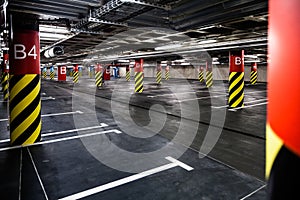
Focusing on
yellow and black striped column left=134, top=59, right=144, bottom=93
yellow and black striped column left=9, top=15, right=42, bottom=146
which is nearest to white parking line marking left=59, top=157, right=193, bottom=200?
yellow and black striped column left=9, top=15, right=42, bottom=146

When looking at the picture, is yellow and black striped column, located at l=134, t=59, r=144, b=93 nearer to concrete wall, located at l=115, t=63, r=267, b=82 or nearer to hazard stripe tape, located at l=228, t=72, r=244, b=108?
hazard stripe tape, located at l=228, t=72, r=244, b=108

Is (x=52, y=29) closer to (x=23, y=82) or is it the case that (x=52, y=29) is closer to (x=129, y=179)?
(x=23, y=82)

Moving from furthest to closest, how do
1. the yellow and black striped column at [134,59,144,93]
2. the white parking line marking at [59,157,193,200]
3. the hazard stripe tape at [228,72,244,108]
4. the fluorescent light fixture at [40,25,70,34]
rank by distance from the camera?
1. the yellow and black striped column at [134,59,144,93]
2. the hazard stripe tape at [228,72,244,108]
3. the fluorescent light fixture at [40,25,70,34]
4. the white parking line marking at [59,157,193,200]

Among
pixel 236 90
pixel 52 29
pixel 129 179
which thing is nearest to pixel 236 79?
pixel 236 90

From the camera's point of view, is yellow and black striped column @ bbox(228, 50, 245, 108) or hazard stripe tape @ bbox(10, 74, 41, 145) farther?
yellow and black striped column @ bbox(228, 50, 245, 108)

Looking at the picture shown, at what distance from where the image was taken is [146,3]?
12.8 ft

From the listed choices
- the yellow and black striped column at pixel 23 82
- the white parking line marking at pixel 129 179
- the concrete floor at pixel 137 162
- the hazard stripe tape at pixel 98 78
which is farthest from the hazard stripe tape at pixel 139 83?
the white parking line marking at pixel 129 179

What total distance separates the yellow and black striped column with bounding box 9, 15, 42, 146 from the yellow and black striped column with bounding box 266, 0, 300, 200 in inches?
194

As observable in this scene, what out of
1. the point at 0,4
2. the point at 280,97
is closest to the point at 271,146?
the point at 280,97

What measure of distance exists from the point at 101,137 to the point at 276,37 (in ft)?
15.8

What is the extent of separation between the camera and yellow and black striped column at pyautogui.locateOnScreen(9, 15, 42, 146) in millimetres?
4508

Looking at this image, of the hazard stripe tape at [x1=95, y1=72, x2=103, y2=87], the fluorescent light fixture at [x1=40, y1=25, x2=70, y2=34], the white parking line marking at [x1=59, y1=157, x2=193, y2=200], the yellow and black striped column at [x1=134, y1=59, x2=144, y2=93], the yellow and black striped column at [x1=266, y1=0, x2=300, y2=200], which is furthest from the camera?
the hazard stripe tape at [x1=95, y1=72, x2=103, y2=87]

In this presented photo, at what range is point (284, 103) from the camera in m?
0.62

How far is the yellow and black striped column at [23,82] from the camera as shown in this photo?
4.51 metres
